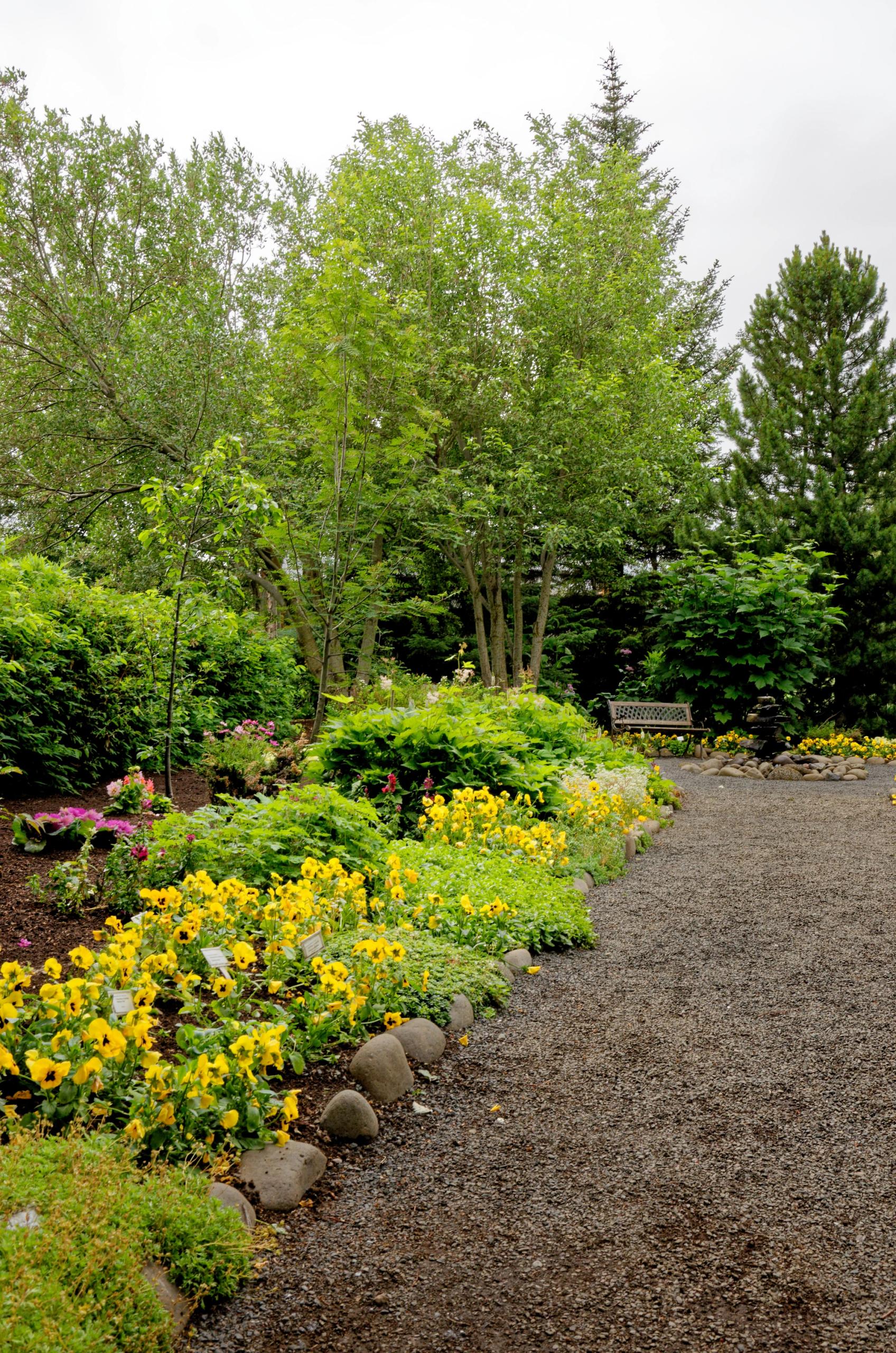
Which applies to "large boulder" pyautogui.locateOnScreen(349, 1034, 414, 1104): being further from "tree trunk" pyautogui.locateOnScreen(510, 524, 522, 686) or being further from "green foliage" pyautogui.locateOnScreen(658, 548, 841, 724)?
"tree trunk" pyautogui.locateOnScreen(510, 524, 522, 686)

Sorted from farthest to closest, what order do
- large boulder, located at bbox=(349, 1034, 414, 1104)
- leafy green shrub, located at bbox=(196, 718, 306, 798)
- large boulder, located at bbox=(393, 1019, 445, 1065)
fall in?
leafy green shrub, located at bbox=(196, 718, 306, 798) < large boulder, located at bbox=(393, 1019, 445, 1065) < large boulder, located at bbox=(349, 1034, 414, 1104)

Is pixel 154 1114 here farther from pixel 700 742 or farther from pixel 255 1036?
pixel 700 742

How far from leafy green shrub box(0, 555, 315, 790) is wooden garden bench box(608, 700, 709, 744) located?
6064mm

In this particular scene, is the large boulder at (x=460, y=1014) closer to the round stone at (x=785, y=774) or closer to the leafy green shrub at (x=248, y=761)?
the leafy green shrub at (x=248, y=761)

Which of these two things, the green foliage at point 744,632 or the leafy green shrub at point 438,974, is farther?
the green foliage at point 744,632

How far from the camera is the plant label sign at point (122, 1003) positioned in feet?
6.78

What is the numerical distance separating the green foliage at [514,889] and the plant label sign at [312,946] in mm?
787

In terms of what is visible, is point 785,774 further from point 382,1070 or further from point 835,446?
Answer: point 382,1070

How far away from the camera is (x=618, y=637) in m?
15.6

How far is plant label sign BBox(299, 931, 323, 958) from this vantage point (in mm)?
2973

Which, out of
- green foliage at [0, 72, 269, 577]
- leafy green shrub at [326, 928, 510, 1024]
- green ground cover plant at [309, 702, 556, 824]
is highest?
green foliage at [0, 72, 269, 577]

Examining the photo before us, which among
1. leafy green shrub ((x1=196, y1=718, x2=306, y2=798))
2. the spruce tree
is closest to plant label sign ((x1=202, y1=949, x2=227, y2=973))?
leafy green shrub ((x1=196, y1=718, x2=306, y2=798))

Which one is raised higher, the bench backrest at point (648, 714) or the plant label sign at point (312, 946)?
the bench backrest at point (648, 714)

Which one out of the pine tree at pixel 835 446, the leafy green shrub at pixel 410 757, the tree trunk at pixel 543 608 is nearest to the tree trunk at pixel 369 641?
the tree trunk at pixel 543 608
